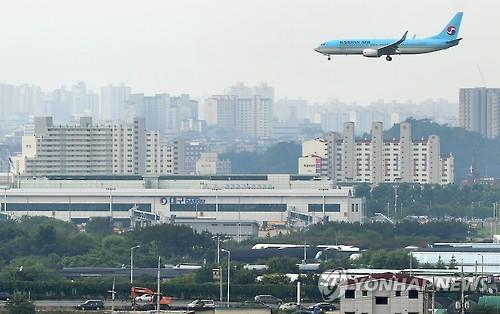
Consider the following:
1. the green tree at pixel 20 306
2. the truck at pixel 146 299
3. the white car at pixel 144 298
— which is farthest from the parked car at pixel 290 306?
the green tree at pixel 20 306

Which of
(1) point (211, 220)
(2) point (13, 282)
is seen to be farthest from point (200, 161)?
(2) point (13, 282)

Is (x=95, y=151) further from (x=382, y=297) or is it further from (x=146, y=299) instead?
(x=382, y=297)

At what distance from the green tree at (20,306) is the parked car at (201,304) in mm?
3390

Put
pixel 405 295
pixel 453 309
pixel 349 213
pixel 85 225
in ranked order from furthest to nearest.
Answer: pixel 349 213 → pixel 85 225 → pixel 453 309 → pixel 405 295

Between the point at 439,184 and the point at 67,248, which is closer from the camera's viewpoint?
the point at 67,248

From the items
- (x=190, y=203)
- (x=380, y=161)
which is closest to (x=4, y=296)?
(x=190, y=203)

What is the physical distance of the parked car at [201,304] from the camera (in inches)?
1896

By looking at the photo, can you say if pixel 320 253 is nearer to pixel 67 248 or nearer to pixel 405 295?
pixel 67 248

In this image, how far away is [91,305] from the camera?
51.3 metres

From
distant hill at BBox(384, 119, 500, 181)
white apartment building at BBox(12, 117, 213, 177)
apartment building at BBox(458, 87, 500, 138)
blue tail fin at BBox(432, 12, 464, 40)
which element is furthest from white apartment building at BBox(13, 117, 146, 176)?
blue tail fin at BBox(432, 12, 464, 40)

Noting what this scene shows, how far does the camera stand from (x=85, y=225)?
9688 cm

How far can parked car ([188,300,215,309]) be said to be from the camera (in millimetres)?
48156

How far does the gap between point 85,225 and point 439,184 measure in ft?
132

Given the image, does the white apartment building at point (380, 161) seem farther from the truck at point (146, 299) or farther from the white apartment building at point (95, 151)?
the truck at point (146, 299)
